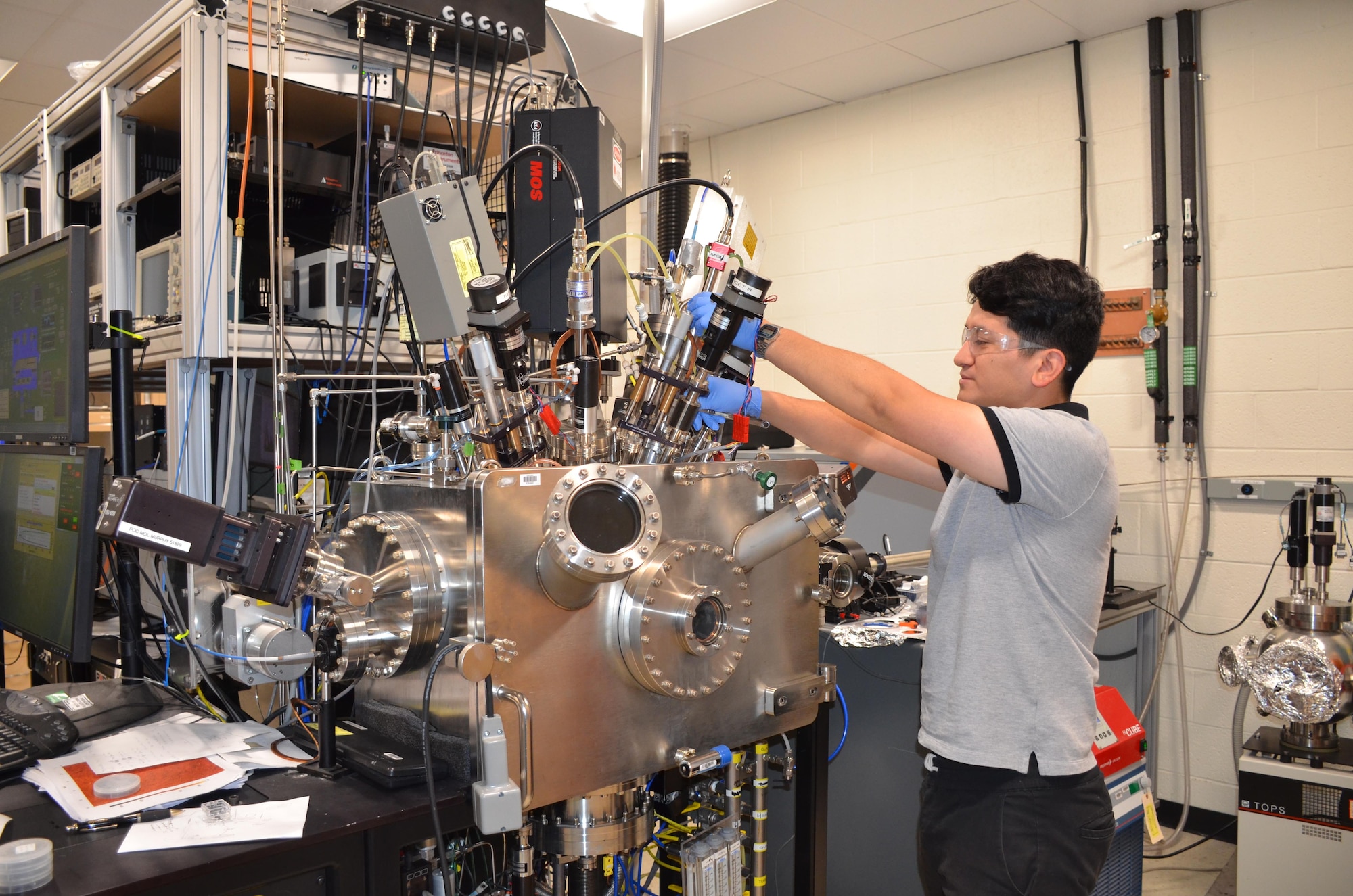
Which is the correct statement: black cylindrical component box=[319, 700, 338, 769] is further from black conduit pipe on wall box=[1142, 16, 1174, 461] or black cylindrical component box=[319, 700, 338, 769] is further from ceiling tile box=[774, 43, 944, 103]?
ceiling tile box=[774, 43, 944, 103]

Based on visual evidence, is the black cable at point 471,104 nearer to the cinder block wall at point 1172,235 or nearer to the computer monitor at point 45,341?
the computer monitor at point 45,341

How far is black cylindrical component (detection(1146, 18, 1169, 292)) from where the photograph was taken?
323 cm

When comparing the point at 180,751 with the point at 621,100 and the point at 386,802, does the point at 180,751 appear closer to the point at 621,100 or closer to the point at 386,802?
the point at 386,802

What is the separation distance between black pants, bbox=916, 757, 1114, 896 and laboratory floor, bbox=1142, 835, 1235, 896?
1711mm

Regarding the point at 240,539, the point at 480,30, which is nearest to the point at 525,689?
the point at 240,539

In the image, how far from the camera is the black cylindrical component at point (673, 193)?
12.8 ft

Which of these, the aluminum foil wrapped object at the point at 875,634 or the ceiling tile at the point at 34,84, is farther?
the ceiling tile at the point at 34,84

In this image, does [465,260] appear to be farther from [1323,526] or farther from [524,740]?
[1323,526]

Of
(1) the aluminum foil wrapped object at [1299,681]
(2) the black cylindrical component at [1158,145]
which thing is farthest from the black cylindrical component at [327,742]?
(2) the black cylindrical component at [1158,145]

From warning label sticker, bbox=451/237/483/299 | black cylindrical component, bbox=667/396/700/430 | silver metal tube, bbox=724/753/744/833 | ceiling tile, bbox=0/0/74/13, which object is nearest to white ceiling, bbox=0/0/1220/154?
ceiling tile, bbox=0/0/74/13

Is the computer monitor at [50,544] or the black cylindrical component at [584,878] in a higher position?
the computer monitor at [50,544]

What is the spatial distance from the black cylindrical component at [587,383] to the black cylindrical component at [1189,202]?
2679mm

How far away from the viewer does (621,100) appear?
4.22 metres

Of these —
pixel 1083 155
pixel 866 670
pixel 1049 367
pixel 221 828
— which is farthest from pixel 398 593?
pixel 1083 155
